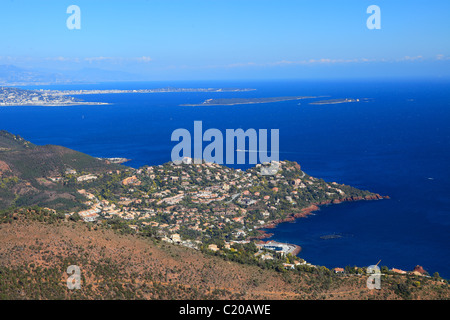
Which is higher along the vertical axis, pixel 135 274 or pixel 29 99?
pixel 29 99

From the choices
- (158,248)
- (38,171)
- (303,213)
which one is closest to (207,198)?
(303,213)

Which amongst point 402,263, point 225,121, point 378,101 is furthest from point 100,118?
point 402,263

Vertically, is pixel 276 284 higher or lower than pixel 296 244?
higher

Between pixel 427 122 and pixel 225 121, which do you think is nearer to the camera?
pixel 427 122

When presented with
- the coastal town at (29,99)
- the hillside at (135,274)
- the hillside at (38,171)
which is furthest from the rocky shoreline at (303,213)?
the coastal town at (29,99)

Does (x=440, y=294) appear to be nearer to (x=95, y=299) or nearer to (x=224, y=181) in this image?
(x=95, y=299)

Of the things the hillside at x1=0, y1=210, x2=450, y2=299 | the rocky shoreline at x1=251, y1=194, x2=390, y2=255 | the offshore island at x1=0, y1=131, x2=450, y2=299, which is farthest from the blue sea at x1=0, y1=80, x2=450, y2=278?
the hillside at x1=0, y1=210, x2=450, y2=299

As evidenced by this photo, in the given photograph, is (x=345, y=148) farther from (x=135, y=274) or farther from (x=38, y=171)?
(x=135, y=274)
